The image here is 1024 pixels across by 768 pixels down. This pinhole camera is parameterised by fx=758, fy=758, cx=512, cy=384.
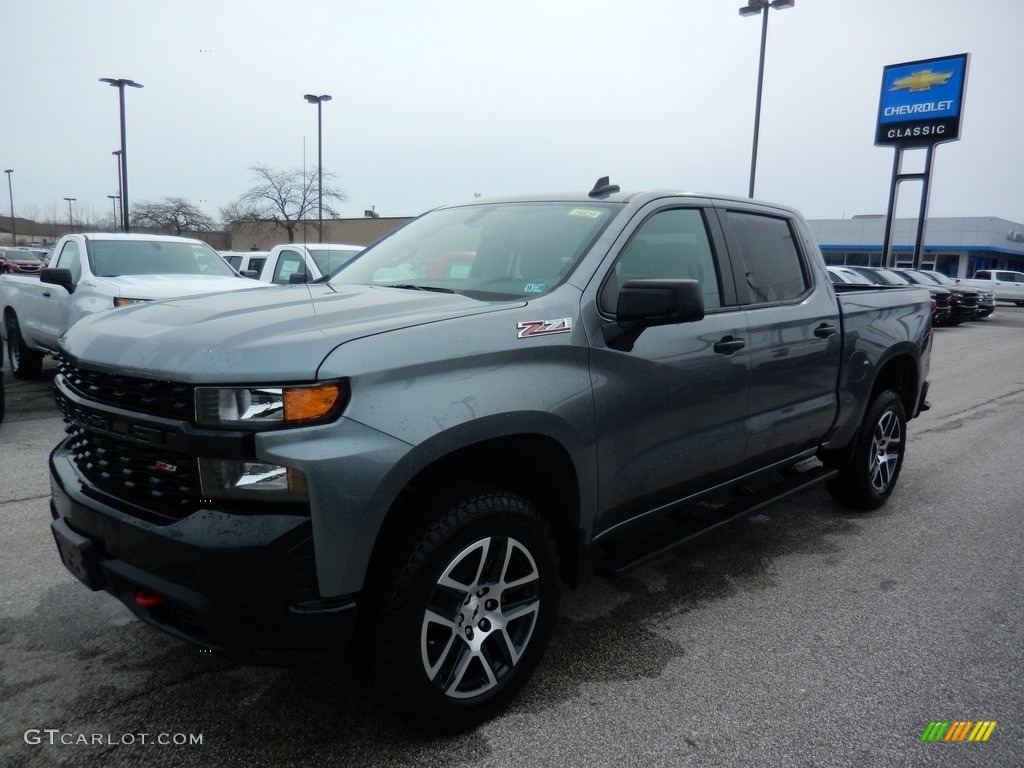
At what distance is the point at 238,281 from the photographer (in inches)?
328

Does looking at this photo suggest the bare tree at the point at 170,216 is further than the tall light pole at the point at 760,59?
Yes

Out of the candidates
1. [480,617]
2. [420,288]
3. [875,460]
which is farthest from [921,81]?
[480,617]

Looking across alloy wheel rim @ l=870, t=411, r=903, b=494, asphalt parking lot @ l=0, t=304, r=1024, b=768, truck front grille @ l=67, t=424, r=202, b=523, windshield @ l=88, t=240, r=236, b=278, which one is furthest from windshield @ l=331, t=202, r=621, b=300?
windshield @ l=88, t=240, r=236, b=278

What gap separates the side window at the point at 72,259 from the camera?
27.3ft

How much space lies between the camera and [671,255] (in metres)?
3.45

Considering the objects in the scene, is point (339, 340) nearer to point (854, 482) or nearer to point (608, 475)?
point (608, 475)

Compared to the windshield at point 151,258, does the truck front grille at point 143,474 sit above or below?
below

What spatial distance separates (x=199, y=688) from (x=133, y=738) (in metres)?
0.32

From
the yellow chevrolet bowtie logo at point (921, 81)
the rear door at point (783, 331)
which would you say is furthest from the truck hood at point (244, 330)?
the yellow chevrolet bowtie logo at point (921, 81)

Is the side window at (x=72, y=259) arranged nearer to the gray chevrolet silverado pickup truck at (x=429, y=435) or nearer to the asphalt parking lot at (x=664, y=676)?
the asphalt parking lot at (x=664, y=676)

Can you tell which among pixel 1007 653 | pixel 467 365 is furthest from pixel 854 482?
pixel 467 365

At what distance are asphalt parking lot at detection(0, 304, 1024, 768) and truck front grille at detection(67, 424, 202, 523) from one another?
0.83 m

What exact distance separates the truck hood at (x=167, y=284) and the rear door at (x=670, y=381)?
4.85 m

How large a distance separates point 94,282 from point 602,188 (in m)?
6.34
